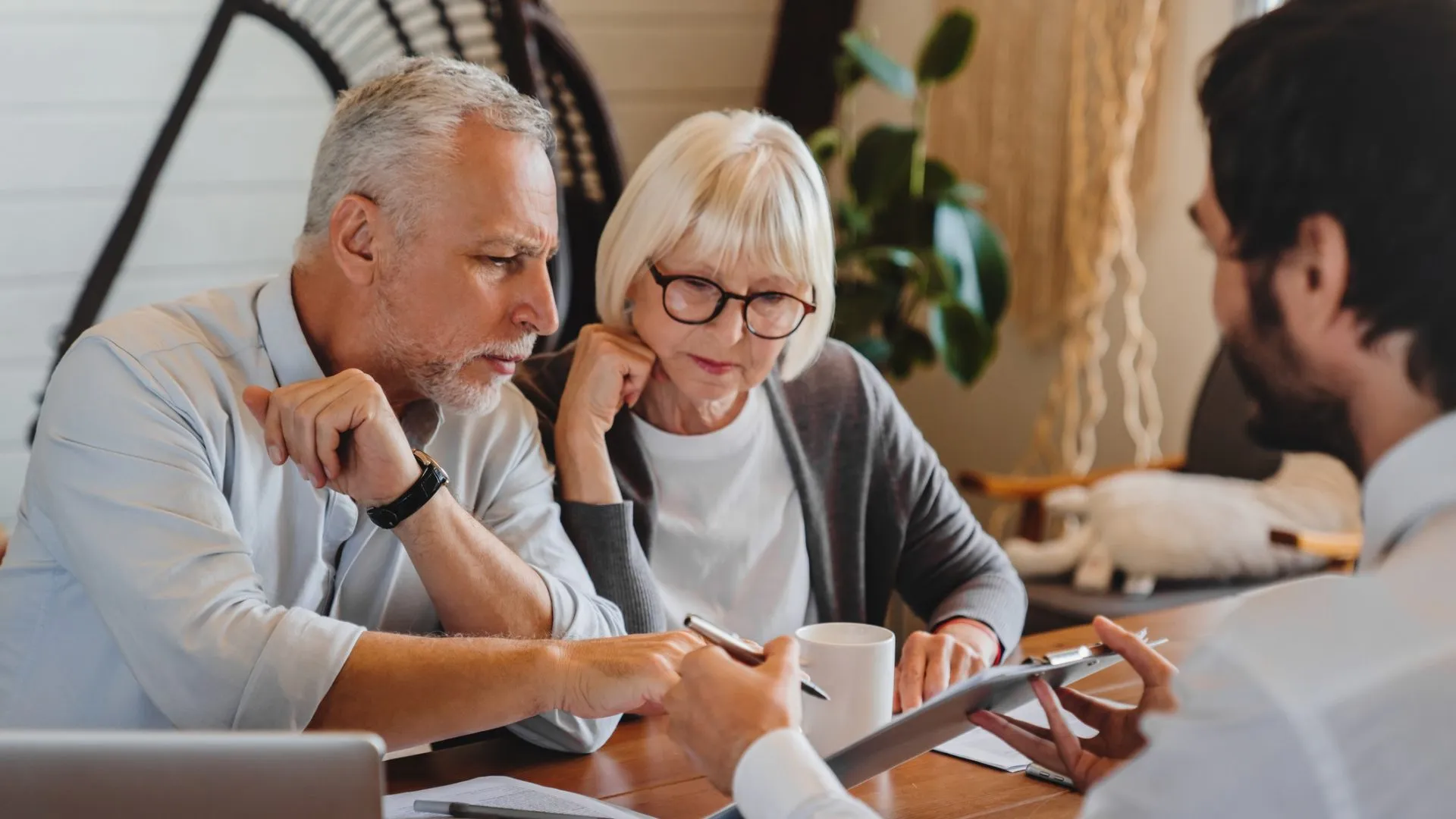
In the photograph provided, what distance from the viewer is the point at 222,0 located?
3.09 metres

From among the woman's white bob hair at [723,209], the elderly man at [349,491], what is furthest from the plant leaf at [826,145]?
the elderly man at [349,491]

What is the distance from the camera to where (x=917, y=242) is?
3.54m

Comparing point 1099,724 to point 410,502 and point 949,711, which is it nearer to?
point 949,711

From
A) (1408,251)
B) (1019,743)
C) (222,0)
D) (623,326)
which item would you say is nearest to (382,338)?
(623,326)

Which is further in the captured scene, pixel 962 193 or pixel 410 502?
pixel 962 193

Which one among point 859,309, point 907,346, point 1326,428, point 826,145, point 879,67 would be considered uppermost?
point 1326,428

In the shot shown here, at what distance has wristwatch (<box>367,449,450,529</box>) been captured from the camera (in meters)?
1.39

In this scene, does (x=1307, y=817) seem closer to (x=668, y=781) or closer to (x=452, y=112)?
(x=668, y=781)

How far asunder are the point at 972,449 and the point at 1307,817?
3518 mm

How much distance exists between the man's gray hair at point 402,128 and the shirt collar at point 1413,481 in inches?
38.8

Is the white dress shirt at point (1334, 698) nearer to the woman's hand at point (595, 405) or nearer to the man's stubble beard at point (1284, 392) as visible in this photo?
the man's stubble beard at point (1284, 392)

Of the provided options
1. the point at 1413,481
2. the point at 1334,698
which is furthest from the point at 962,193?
the point at 1334,698

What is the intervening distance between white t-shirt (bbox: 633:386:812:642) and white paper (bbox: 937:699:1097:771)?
439 mm

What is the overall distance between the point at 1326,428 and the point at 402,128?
3.25 feet
